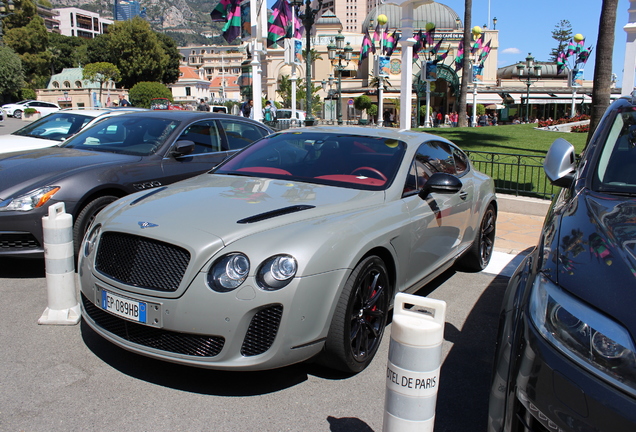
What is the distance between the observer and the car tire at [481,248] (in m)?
5.45

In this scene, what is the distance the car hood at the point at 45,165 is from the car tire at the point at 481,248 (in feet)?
11.9

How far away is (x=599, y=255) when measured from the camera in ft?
6.97

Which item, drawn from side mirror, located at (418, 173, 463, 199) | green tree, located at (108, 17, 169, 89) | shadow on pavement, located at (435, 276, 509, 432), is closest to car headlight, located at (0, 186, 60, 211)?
side mirror, located at (418, 173, 463, 199)

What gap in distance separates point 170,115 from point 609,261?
5710mm

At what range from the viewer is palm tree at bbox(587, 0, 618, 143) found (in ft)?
32.3

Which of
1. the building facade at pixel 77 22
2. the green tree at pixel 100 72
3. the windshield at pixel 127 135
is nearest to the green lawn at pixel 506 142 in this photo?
the windshield at pixel 127 135

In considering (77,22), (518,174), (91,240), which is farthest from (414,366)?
(77,22)

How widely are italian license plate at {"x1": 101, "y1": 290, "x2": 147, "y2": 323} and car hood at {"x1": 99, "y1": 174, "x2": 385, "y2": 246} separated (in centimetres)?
38

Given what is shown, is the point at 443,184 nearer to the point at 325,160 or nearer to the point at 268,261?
the point at 325,160

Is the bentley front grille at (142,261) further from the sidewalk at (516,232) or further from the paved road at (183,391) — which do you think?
the sidewalk at (516,232)

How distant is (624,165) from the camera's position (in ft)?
10.3

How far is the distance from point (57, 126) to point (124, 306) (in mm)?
6487

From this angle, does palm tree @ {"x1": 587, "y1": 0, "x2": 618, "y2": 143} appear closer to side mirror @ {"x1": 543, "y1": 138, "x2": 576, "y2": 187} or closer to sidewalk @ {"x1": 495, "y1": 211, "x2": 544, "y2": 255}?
sidewalk @ {"x1": 495, "y1": 211, "x2": 544, "y2": 255}

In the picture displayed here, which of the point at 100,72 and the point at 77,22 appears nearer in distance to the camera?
the point at 100,72
